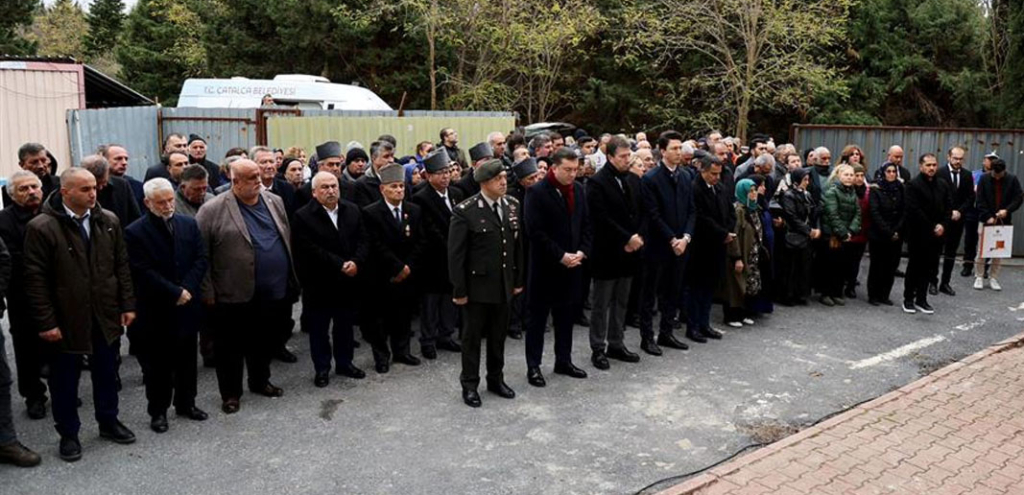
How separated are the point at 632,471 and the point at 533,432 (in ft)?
2.87

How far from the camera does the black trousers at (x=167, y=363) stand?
19.3 feet

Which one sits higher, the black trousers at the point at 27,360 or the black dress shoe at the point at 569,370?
the black trousers at the point at 27,360

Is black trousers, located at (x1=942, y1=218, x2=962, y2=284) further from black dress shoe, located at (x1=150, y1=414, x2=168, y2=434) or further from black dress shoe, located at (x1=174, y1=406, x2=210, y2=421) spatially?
black dress shoe, located at (x1=150, y1=414, x2=168, y2=434)

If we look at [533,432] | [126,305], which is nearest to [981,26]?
[533,432]

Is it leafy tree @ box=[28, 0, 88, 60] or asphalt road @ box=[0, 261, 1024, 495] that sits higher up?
leafy tree @ box=[28, 0, 88, 60]

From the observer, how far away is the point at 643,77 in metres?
25.6

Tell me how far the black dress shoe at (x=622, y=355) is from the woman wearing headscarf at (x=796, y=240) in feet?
10.3

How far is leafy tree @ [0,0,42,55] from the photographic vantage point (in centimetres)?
2489

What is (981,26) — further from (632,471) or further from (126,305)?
(126,305)

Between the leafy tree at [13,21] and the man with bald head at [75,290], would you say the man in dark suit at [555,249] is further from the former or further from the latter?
the leafy tree at [13,21]

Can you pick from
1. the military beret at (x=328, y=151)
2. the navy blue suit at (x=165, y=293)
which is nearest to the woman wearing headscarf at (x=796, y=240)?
the military beret at (x=328, y=151)

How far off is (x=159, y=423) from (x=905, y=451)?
5.19 meters

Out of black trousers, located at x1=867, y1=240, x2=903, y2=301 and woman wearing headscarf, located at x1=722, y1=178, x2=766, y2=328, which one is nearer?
woman wearing headscarf, located at x1=722, y1=178, x2=766, y2=328

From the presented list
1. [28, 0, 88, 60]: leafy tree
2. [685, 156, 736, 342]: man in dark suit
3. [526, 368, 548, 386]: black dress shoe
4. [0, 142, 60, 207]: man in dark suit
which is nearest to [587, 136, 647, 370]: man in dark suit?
[526, 368, 548, 386]: black dress shoe
